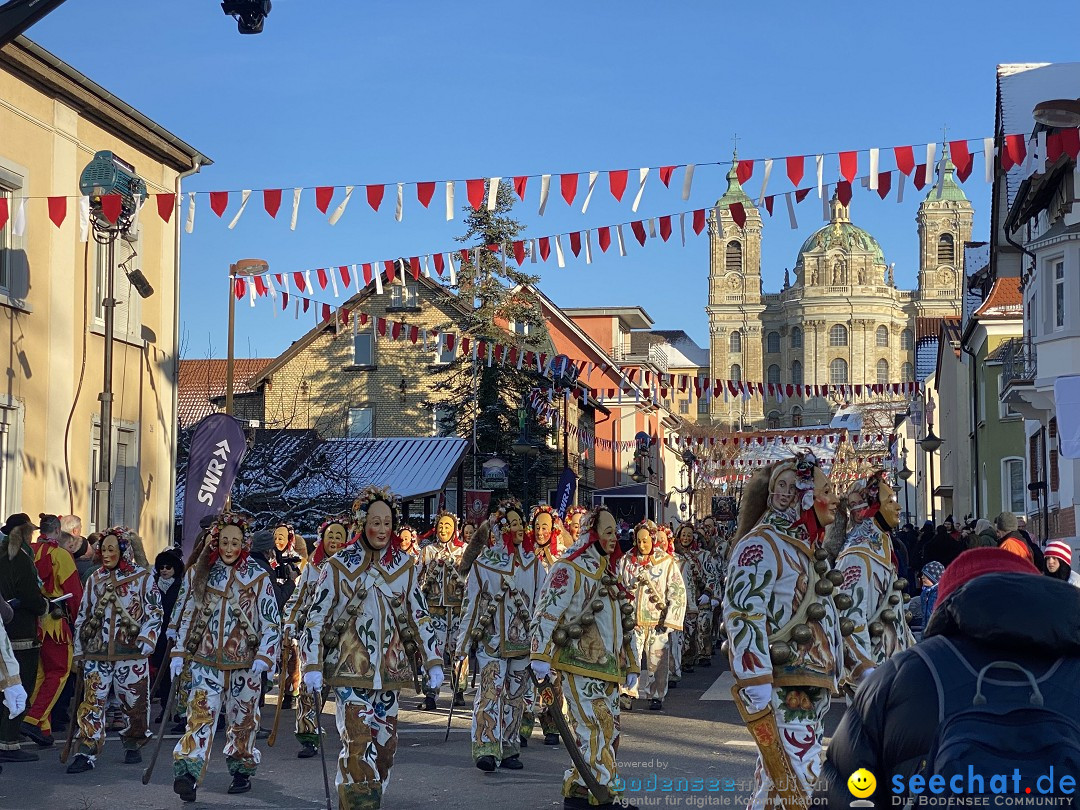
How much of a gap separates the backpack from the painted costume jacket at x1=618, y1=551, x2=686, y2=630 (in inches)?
498

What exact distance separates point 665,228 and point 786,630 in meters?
8.66

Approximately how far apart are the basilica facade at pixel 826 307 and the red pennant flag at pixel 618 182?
132196 millimetres

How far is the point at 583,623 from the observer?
8891mm

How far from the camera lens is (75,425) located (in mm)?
19250

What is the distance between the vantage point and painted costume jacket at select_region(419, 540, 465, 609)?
53.8ft

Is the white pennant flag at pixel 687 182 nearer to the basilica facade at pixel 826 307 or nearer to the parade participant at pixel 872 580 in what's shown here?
the parade participant at pixel 872 580

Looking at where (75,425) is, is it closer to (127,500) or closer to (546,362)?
(127,500)

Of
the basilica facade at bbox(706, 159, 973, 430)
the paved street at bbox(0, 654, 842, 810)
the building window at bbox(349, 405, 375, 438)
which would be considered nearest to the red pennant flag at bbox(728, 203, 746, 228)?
the paved street at bbox(0, 654, 842, 810)

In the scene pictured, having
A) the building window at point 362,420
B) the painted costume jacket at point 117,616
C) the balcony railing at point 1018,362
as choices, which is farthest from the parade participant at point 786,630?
the building window at point 362,420

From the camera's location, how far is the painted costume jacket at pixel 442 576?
16.4 m

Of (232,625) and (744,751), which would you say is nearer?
(232,625)

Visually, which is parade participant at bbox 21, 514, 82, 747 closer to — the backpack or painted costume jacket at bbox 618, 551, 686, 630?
painted costume jacket at bbox 618, 551, 686, 630

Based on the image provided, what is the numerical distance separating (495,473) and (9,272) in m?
14.7

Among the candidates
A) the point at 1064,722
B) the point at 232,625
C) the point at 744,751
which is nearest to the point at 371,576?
the point at 232,625
